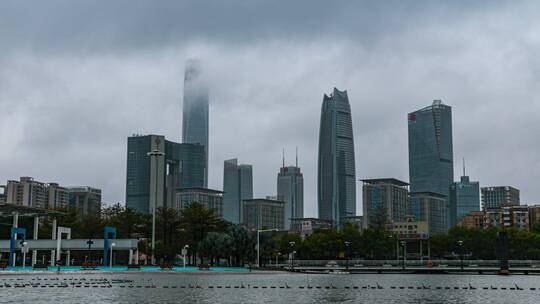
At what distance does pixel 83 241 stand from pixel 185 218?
1209 inches

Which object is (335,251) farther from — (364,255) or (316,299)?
(316,299)

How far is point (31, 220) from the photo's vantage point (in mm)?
141000

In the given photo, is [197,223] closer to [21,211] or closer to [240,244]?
[240,244]

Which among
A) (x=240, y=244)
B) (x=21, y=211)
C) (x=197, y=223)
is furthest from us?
(x=197, y=223)

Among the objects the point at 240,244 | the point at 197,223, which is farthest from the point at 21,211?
the point at 240,244

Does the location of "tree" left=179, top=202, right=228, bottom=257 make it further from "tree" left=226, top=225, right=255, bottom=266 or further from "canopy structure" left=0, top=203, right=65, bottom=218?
"canopy structure" left=0, top=203, right=65, bottom=218

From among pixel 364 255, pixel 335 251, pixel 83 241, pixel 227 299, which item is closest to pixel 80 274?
pixel 83 241

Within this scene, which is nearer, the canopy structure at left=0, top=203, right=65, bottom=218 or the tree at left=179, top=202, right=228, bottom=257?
the canopy structure at left=0, top=203, right=65, bottom=218

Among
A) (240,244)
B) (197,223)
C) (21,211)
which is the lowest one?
(240,244)

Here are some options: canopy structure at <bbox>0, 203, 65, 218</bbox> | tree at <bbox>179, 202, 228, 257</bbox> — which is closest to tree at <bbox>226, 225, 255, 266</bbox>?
tree at <bbox>179, 202, 228, 257</bbox>

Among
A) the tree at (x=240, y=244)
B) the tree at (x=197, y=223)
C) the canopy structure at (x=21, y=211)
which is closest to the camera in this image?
the canopy structure at (x=21, y=211)

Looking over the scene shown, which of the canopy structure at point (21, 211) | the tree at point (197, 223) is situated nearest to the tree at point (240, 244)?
the tree at point (197, 223)

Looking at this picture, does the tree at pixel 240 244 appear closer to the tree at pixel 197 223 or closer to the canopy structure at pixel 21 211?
the tree at pixel 197 223

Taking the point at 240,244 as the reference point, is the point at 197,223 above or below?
above
